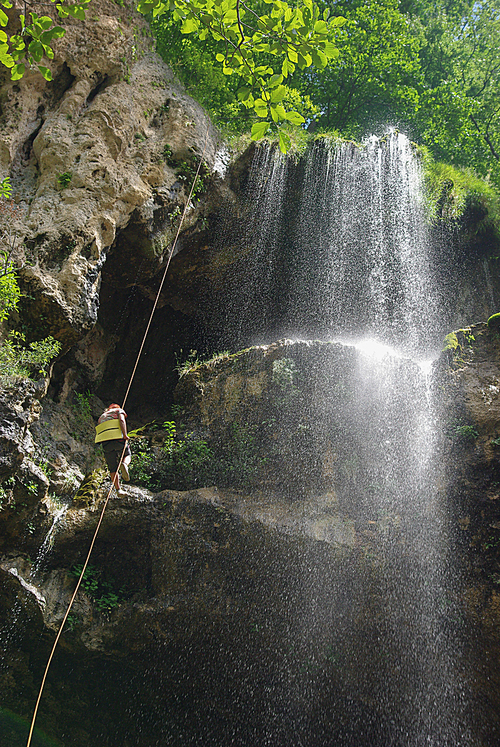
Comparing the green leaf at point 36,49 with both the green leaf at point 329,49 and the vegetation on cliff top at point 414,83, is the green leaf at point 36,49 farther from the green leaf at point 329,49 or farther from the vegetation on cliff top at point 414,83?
the vegetation on cliff top at point 414,83

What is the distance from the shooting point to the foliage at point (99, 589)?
663 centimetres

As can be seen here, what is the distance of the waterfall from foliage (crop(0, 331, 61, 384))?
4375 millimetres

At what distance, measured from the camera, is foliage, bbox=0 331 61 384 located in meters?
6.34

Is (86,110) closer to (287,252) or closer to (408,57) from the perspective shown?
(287,252)

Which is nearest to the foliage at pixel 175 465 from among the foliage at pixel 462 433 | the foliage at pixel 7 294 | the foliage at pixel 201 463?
the foliage at pixel 201 463

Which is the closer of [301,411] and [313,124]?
[301,411]

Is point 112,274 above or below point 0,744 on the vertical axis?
above

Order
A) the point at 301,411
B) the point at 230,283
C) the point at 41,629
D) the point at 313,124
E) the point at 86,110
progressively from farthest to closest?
the point at 313,124
the point at 230,283
the point at 86,110
the point at 301,411
the point at 41,629

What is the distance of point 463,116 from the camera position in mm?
14469

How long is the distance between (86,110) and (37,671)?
908 centimetres

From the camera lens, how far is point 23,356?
6629 millimetres

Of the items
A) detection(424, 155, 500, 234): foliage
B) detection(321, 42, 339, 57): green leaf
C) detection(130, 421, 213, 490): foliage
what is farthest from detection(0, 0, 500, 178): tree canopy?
detection(321, 42, 339, 57): green leaf

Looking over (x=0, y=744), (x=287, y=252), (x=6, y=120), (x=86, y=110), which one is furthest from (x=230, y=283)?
(x=0, y=744)

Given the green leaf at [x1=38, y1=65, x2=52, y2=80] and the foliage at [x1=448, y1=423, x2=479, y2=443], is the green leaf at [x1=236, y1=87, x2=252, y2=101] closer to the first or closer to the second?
the green leaf at [x1=38, y1=65, x2=52, y2=80]
